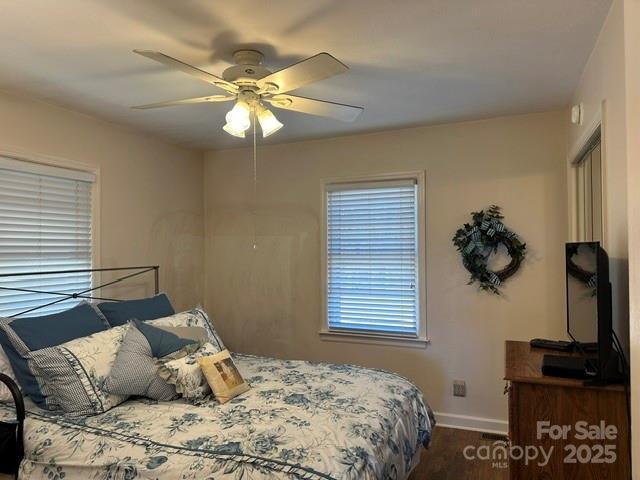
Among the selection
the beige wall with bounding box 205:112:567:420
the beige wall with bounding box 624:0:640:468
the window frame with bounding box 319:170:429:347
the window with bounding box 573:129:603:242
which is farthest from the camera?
the window frame with bounding box 319:170:429:347

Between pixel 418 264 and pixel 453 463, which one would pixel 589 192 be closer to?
pixel 418 264

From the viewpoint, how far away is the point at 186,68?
1885 mm

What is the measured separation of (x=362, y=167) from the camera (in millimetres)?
3857

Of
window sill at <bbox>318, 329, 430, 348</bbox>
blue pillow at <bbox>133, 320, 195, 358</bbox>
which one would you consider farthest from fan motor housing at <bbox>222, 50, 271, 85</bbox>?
window sill at <bbox>318, 329, 430, 348</bbox>

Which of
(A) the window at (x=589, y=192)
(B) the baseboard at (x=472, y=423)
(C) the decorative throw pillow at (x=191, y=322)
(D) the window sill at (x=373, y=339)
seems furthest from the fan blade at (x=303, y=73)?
(B) the baseboard at (x=472, y=423)

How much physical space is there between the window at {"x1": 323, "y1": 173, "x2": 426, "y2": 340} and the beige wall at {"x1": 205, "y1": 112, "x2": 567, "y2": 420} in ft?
0.35

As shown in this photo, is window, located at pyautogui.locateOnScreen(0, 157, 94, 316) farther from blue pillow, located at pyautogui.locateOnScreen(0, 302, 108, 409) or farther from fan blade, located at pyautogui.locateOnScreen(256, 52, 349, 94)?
fan blade, located at pyautogui.locateOnScreen(256, 52, 349, 94)

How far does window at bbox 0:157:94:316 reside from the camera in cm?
278

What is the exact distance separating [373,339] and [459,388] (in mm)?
776

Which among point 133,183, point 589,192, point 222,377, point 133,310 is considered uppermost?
point 133,183

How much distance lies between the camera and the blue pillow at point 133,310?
276 centimetres

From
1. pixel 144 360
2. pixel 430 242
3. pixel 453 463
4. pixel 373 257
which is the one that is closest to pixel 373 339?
pixel 373 257

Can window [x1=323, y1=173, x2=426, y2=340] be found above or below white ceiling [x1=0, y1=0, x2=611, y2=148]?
below

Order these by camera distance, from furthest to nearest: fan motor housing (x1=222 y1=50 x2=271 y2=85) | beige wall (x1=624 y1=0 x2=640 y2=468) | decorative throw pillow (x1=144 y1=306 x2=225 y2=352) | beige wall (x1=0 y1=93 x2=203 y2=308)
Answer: beige wall (x1=0 y1=93 x2=203 y2=308), decorative throw pillow (x1=144 y1=306 x2=225 y2=352), fan motor housing (x1=222 y1=50 x2=271 y2=85), beige wall (x1=624 y1=0 x2=640 y2=468)
